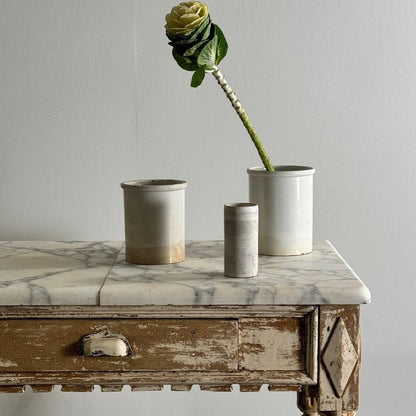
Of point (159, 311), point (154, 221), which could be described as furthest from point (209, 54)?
point (159, 311)

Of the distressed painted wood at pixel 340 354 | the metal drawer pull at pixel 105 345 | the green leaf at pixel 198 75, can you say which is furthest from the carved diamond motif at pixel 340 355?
the green leaf at pixel 198 75

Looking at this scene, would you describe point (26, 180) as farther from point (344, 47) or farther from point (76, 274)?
point (344, 47)

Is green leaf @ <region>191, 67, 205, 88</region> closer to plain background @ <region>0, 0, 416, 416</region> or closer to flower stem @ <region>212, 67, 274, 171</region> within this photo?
flower stem @ <region>212, 67, 274, 171</region>

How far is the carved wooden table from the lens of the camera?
3.34 ft

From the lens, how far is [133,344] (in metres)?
1.03

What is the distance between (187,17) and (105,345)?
52 centimetres

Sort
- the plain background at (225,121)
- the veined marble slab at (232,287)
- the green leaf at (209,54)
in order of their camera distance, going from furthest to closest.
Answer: the plain background at (225,121)
the green leaf at (209,54)
the veined marble slab at (232,287)

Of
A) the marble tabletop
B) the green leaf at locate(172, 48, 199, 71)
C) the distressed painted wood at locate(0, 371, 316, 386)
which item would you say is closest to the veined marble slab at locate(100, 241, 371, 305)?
the marble tabletop

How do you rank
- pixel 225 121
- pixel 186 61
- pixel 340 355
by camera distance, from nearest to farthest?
pixel 340 355, pixel 186 61, pixel 225 121

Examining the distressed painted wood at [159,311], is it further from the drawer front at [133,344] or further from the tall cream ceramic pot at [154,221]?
the tall cream ceramic pot at [154,221]

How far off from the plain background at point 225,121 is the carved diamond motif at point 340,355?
1.79 feet

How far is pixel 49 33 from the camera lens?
58.5 inches

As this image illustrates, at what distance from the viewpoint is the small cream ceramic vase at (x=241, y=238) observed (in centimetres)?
107

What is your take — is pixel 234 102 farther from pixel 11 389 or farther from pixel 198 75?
pixel 11 389
